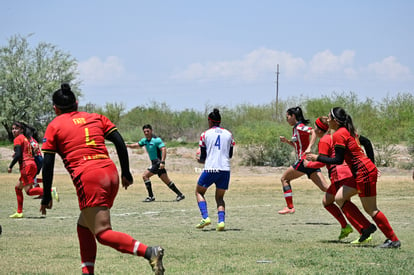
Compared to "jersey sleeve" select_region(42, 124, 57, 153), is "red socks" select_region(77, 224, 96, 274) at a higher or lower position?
lower

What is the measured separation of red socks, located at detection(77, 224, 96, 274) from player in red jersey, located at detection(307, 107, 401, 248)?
12.8 ft

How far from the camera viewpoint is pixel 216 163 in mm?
12609

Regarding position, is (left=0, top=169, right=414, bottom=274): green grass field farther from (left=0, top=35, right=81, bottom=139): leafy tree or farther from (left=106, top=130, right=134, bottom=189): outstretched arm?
(left=0, top=35, right=81, bottom=139): leafy tree

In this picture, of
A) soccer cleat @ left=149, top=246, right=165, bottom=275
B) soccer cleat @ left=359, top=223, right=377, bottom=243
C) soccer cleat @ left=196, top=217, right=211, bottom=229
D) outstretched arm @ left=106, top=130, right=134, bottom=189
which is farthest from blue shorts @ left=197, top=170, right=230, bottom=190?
soccer cleat @ left=149, top=246, right=165, bottom=275

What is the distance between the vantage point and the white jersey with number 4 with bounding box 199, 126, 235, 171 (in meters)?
12.6

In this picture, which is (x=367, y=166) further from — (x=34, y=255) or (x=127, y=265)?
(x=34, y=255)

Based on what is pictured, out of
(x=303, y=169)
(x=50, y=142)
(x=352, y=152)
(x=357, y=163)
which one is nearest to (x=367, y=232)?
(x=357, y=163)

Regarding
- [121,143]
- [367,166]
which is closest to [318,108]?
[367,166]

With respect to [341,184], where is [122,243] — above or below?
below

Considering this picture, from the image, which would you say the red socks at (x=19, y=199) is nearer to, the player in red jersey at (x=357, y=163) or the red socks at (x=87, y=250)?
the player in red jersey at (x=357, y=163)

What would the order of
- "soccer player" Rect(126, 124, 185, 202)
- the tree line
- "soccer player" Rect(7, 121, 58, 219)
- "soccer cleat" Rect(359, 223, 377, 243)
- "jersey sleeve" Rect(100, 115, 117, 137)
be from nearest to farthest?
"jersey sleeve" Rect(100, 115, 117, 137)
"soccer cleat" Rect(359, 223, 377, 243)
"soccer player" Rect(7, 121, 58, 219)
"soccer player" Rect(126, 124, 185, 202)
the tree line

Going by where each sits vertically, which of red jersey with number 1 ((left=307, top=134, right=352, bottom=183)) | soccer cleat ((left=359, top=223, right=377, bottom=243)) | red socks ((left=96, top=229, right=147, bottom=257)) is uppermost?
red jersey with number 1 ((left=307, top=134, right=352, bottom=183))

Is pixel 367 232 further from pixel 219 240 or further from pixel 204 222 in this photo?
pixel 204 222

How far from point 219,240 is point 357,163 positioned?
249 centimetres
